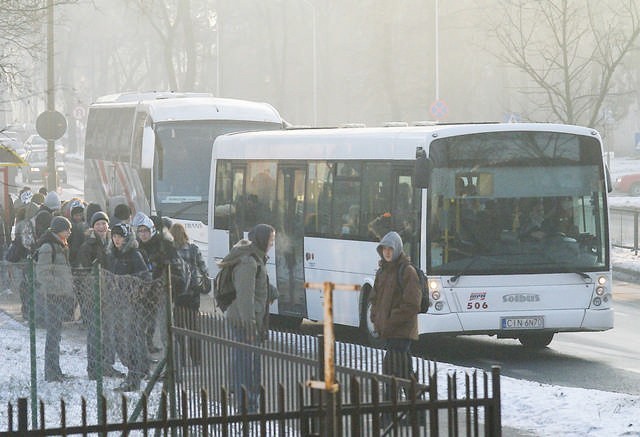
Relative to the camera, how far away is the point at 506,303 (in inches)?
685

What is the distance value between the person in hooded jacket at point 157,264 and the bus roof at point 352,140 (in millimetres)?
2769

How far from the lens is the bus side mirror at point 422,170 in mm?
17188

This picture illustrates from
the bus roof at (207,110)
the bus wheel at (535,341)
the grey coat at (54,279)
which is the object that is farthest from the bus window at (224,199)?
the grey coat at (54,279)

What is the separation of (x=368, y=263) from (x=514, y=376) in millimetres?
2694

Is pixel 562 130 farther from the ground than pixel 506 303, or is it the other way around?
pixel 562 130

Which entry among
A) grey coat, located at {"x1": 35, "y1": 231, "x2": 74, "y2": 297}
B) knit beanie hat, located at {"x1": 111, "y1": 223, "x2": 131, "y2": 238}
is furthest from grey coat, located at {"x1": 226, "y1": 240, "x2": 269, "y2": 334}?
knit beanie hat, located at {"x1": 111, "y1": 223, "x2": 131, "y2": 238}

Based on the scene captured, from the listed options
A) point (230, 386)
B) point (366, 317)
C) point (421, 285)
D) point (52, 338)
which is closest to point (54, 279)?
point (52, 338)

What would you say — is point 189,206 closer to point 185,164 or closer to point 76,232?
point 185,164

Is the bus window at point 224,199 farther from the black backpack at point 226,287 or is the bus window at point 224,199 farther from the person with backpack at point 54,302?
the black backpack at point 226,287

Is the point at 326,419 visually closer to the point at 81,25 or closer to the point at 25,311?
the point at 25,311

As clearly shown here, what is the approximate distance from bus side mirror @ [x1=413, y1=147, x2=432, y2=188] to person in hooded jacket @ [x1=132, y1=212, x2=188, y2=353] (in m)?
2.75

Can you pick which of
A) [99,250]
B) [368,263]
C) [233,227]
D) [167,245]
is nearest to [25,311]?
[167,245]

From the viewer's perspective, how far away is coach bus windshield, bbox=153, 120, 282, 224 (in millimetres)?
28734

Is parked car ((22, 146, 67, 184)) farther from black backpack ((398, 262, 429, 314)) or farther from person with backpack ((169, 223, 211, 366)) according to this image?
black backpack ((398, 262, 429, 314))
